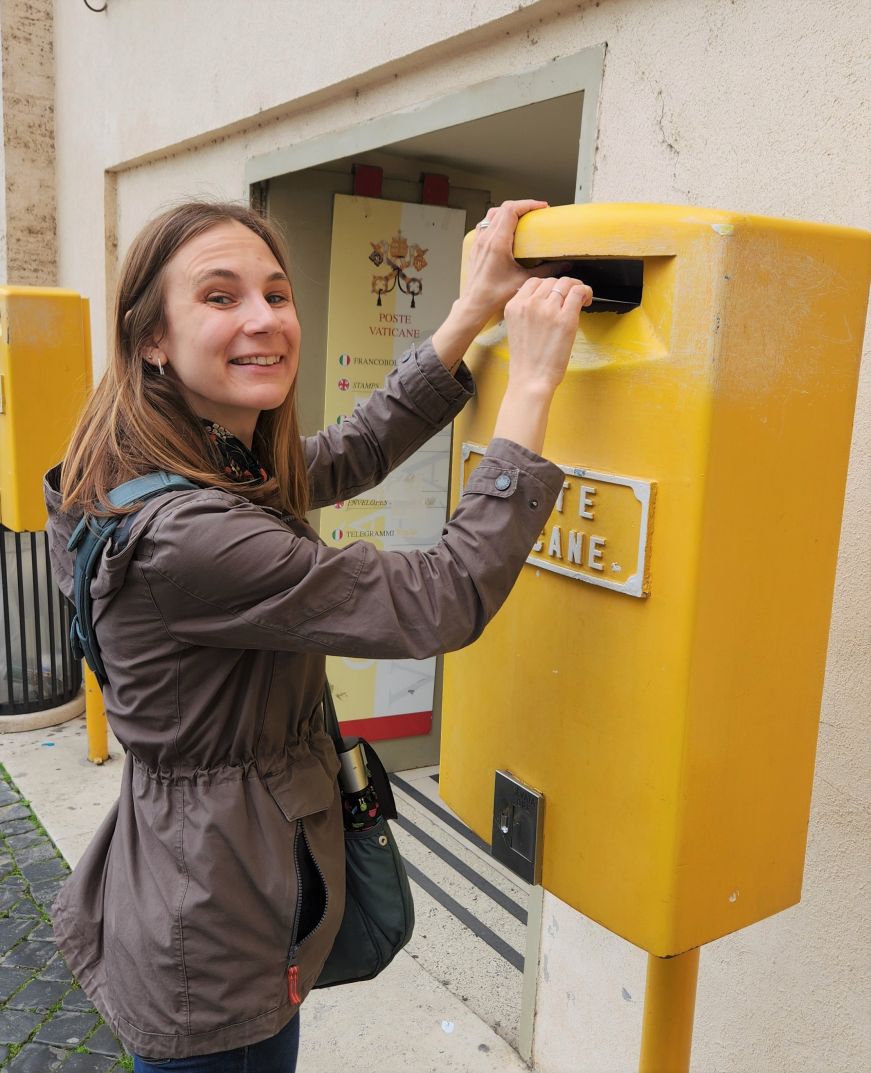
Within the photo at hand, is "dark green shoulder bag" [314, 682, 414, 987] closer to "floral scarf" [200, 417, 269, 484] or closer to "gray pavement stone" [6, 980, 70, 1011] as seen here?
"floral scarf" [200, 417, 269, 484]

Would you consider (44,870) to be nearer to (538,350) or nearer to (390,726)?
(390,726)

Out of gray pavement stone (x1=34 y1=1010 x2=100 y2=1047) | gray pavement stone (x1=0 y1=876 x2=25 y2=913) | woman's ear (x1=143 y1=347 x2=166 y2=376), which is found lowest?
gray pavement stone (x1=34 y1=1010 x2=100 y2=1047)

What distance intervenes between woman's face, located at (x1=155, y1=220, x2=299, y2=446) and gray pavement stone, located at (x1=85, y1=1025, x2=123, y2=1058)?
2.07m

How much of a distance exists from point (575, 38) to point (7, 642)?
12.8 feet

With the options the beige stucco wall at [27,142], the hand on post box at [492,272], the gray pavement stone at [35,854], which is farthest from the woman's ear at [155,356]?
the beige stucco wall at [27,142]

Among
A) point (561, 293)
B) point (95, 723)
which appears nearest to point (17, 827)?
point (95, 723)

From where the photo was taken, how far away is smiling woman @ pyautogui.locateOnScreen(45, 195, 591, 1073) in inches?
51.4

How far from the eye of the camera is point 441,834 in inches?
159

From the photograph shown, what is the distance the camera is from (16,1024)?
281 centimetres

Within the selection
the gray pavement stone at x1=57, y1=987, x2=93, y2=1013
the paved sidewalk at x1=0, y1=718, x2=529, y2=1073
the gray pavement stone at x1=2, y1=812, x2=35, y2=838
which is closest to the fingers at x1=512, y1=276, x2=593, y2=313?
the paved sidewalk at x1=0, y1=718, x2=529, y2=1073

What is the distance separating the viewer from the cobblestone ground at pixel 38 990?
106 inches

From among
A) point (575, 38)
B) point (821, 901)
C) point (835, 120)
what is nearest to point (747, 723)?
point (821, 901)

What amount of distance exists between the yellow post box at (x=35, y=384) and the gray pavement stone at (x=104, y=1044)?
2.06 meters

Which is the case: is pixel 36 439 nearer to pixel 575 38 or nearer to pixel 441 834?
pixel 441 834
